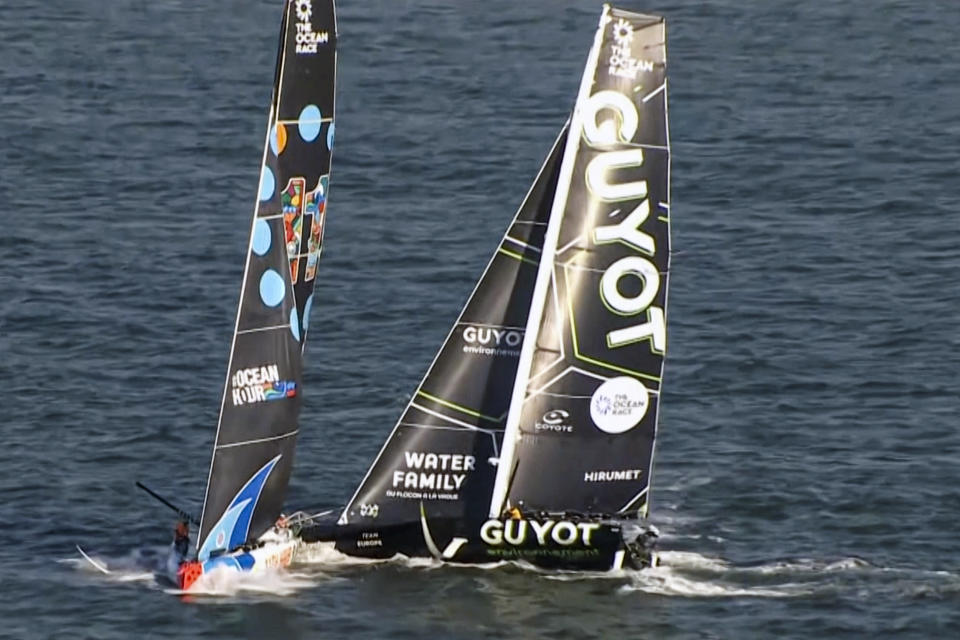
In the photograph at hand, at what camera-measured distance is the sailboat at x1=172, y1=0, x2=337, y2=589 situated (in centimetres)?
4197

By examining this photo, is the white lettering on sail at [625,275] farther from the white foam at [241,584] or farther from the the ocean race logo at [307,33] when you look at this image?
the white foam at [241,584]

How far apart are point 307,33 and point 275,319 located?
543 centimetres

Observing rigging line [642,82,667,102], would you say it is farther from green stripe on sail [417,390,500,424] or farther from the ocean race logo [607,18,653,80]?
green stripe on sail [417,390,500,424]

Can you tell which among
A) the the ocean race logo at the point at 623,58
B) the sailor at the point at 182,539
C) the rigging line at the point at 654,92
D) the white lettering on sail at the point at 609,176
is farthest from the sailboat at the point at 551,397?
the sailor at the point at 182,539

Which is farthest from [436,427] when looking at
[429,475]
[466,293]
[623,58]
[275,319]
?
[466,293]

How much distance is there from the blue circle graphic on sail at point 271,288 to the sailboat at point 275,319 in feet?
0.06

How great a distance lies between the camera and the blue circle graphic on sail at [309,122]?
42281mm

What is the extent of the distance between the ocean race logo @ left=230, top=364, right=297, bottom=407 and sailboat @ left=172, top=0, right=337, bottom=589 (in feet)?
0.06

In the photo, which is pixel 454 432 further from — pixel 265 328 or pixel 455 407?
pixel 265 328

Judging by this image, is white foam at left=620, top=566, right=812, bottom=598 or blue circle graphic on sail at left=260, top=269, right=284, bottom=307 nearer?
blue circle graphic on sail at left=260, top=269, right=284, bottom=307

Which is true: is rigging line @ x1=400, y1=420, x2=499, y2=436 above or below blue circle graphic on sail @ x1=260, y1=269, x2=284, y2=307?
below

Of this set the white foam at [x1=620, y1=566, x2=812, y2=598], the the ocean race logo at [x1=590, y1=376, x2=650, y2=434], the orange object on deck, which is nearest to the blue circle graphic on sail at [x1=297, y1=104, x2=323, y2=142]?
the the ocean race logo at [x1=590, y1=376, x2=650, y2=434]

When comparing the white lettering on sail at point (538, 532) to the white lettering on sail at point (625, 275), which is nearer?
the white lettering on sail at point (625, 275)

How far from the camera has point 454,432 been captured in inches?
1788
